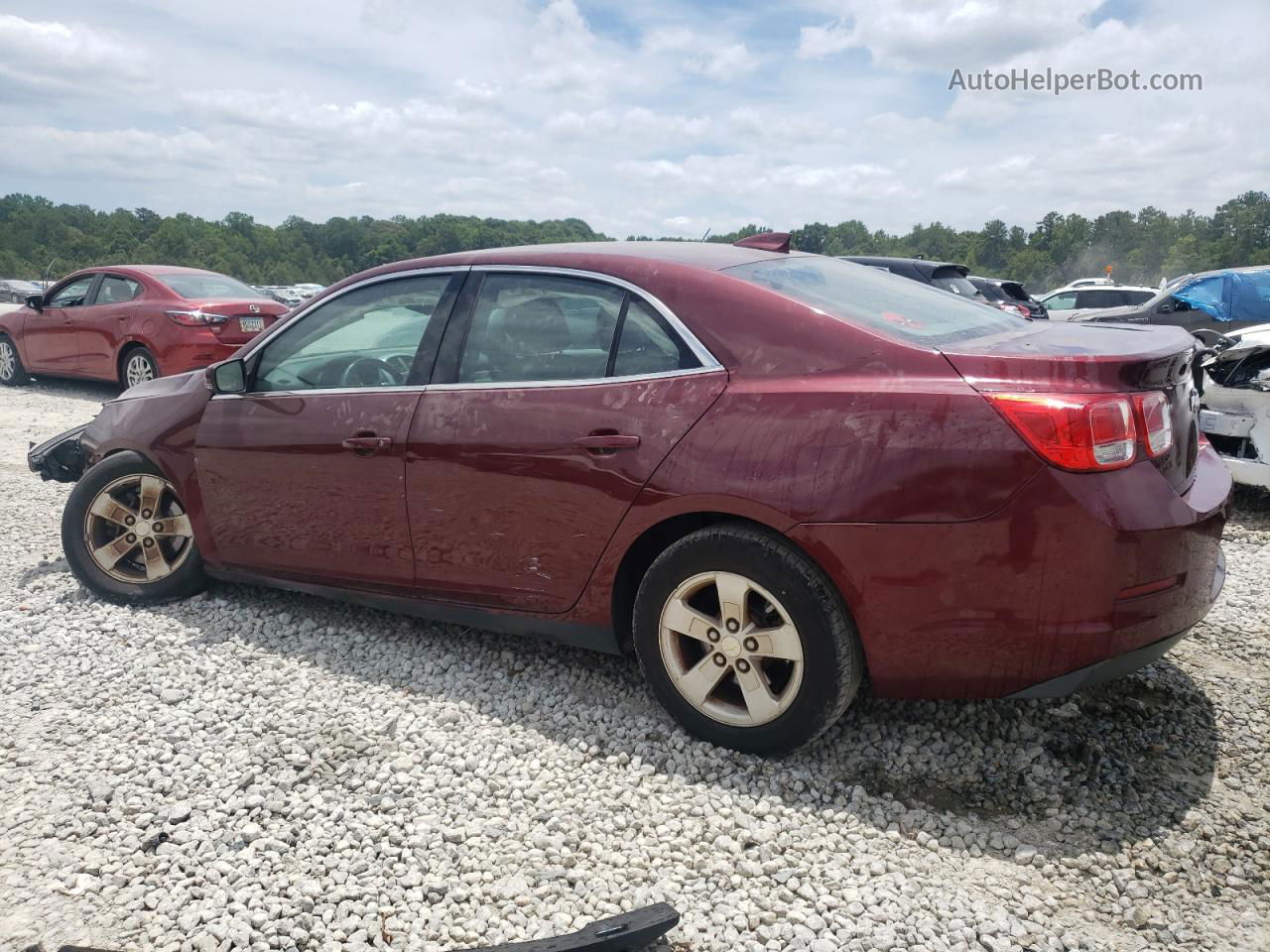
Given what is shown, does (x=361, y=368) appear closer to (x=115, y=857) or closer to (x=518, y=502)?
(x=518, y=502)

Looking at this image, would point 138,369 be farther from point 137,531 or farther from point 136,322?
point 137,531

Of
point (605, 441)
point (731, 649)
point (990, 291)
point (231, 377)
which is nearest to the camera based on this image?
point (731, 649)

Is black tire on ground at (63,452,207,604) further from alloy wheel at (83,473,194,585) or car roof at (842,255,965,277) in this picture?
car roof at (842,255,965,277)

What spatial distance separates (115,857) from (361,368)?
1942 mm

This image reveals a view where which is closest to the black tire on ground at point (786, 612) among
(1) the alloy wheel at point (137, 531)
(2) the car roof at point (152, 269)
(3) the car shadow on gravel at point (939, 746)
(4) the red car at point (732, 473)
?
(4) the red car at point (732, 473)

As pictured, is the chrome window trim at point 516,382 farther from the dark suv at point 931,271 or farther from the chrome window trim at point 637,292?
the dark suv at point 931,271

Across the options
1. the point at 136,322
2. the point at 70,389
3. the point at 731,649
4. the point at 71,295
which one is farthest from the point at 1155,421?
the point at 70,389

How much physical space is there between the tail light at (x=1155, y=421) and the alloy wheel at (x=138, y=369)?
33.5ft

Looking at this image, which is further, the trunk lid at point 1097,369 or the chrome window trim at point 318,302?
the chrome window trim at point 318,302

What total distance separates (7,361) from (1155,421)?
44.8 feet

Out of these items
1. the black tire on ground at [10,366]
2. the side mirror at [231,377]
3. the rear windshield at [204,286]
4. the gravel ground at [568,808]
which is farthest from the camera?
the black tire on ground at [10,366]

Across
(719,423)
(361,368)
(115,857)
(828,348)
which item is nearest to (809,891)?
(719,423)

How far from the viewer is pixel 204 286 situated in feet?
35.6

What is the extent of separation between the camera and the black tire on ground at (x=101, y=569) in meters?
4.40
